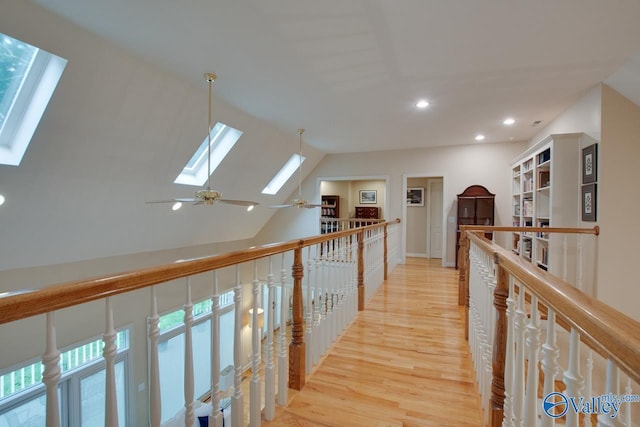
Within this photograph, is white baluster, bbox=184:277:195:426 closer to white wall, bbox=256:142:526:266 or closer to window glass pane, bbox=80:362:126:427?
window glass pane, bbox=80:362:126:427

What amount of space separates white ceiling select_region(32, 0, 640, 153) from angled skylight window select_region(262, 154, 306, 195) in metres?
2.66

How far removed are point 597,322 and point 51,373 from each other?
118 cm

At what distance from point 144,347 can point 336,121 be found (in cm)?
497

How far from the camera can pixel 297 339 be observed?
186 centimetres

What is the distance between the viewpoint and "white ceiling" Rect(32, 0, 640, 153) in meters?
2.04

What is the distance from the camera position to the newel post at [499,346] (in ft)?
4.15

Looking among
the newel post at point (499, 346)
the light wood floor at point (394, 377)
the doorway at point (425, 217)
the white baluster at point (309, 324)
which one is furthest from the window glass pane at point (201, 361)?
the newel post at point (499, 346)

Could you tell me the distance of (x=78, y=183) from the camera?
11.0ft

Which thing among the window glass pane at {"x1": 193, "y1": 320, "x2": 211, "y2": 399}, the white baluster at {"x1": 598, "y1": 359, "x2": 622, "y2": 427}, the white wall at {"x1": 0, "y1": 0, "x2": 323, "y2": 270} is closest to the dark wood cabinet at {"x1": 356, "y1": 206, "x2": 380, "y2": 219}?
the white wall at {"x1": 0, "y1": 0, "x2": 323, "y2": 270}

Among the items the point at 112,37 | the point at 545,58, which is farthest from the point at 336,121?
the point at 112,37

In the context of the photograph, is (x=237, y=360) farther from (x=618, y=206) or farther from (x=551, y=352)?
(x=618, y=206)

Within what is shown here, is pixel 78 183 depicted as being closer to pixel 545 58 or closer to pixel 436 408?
pixel 436 408

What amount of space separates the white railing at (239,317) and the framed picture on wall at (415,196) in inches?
194

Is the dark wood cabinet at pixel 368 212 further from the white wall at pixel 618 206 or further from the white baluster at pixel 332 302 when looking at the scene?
the white baluster at pixel 332 302
